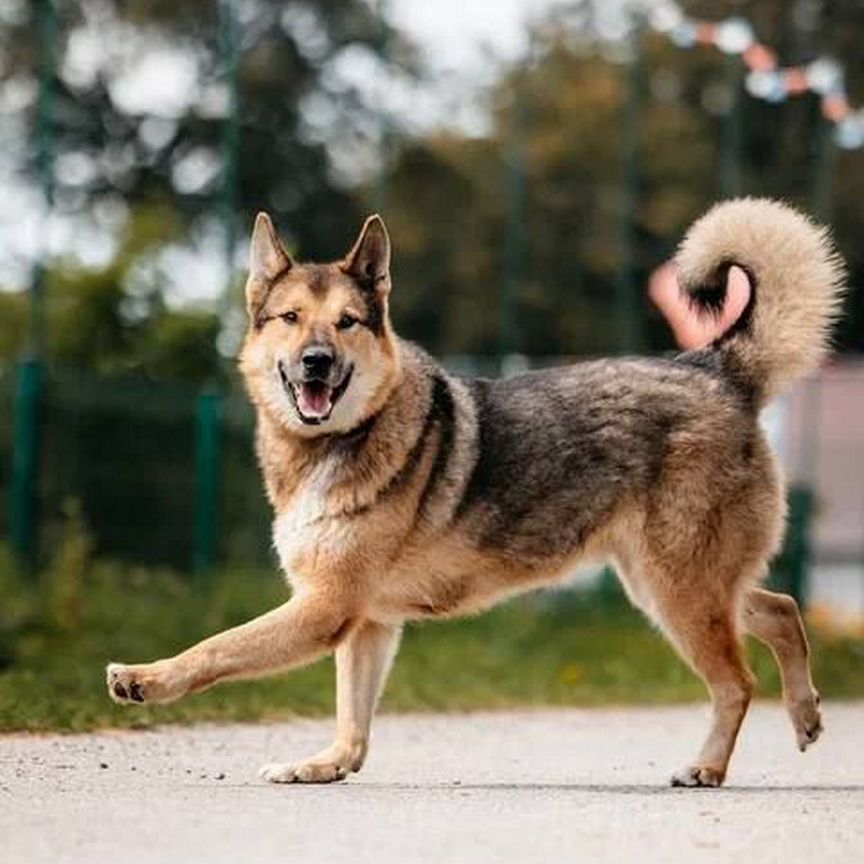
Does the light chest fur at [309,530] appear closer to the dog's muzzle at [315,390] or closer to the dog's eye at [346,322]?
the dog's muzzle at [315,390]

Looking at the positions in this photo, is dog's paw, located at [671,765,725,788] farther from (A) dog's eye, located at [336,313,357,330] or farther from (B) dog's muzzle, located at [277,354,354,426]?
(A) dog's eye, located at [336,313,357,330]

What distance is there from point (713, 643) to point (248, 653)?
75.6 inches

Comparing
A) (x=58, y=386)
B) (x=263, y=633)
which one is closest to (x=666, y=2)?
(x=58, y=386)

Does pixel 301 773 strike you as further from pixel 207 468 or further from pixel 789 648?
pixel 207 468

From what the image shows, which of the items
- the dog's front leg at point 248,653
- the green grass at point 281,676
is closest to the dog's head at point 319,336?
the dog's front leg at point 248,653

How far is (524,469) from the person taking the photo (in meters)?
9.20

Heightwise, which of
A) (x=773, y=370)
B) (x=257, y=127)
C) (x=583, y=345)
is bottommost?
(x=583, y=345)

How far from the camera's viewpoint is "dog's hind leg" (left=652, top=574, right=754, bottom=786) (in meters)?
9.03

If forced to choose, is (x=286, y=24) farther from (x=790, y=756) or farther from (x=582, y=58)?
(x=790, y=756)

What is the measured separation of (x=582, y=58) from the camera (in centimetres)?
3919

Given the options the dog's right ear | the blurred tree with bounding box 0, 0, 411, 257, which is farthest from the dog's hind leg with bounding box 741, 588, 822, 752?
the blurred tree with bounding box 0, 0, 411, 257

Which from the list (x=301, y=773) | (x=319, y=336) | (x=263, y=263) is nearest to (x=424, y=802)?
(x=301, y=773)

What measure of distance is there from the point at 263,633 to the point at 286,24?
89.4ft

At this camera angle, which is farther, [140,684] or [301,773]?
[301,773]
